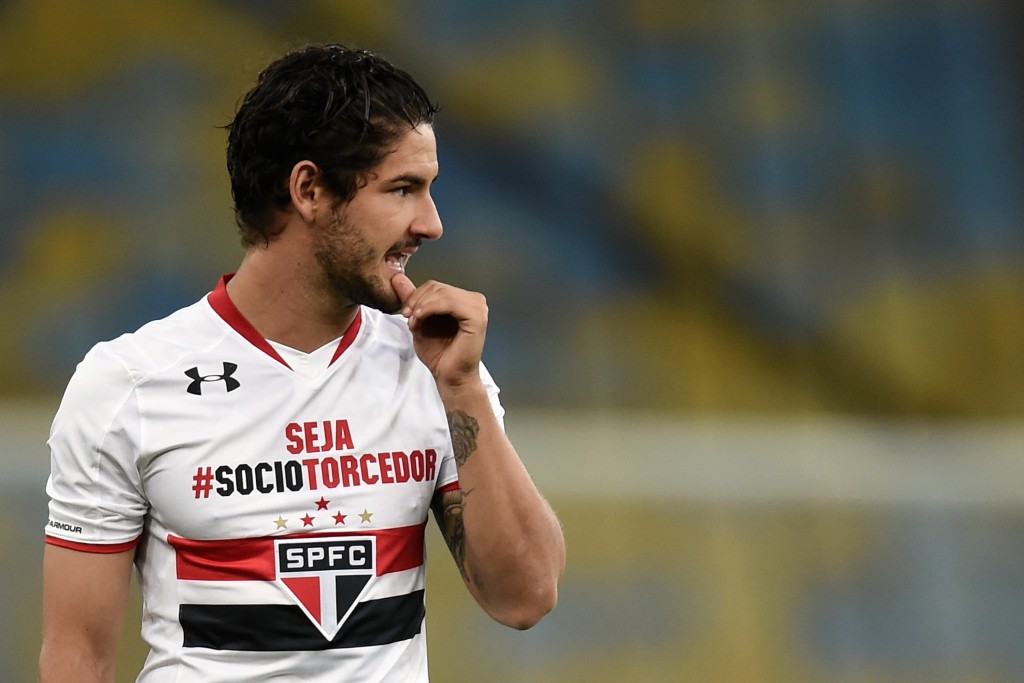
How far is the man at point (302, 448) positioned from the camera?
165 cm

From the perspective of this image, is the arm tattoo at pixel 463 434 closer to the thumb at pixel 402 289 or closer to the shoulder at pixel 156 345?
the thumb at pixel 402 289

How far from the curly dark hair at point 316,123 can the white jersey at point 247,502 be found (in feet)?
0.72

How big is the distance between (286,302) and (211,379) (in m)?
0.15

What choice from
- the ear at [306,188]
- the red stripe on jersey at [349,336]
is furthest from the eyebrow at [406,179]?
the red stripe on jersey at [349,336]

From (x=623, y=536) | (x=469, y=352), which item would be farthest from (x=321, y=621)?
(x=623, y=536)

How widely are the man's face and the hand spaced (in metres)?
0.03

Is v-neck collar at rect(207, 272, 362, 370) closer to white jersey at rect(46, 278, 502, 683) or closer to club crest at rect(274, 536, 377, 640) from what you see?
white jersey at rect(46, 278, 502, 683)

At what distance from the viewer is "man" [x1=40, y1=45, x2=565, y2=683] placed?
1.65m

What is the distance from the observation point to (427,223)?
1.75 meters

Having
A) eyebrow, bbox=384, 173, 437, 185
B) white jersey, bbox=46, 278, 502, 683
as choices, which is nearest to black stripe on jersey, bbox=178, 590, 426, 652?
white jersey, bbox=46, 278, 502, 683

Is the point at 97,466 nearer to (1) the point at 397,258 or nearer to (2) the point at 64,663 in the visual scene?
(2) the point at 64,663

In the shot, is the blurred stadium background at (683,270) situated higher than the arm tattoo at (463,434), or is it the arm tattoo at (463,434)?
the blurred stadium background at (683,270)

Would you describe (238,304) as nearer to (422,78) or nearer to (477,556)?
(477,556)

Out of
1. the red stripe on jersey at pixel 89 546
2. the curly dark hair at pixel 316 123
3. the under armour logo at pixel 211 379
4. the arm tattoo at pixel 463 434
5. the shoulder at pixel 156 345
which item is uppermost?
the curly dark hair at pixel 316 123
